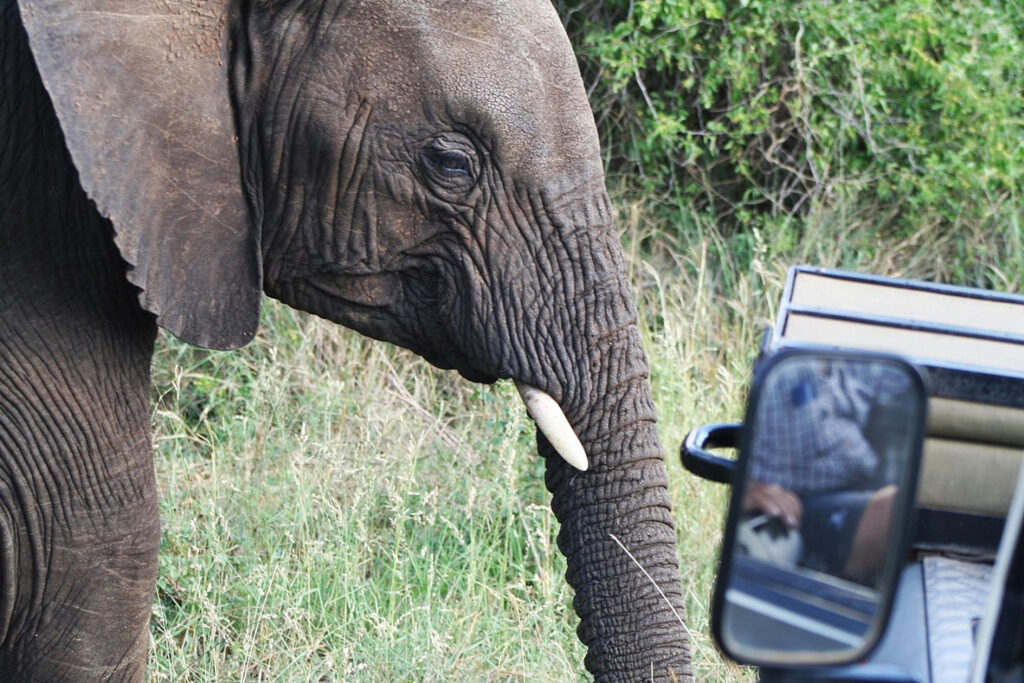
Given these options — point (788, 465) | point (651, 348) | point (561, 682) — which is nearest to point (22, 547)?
point (561, 682)

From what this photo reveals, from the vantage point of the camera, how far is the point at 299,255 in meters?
3.11

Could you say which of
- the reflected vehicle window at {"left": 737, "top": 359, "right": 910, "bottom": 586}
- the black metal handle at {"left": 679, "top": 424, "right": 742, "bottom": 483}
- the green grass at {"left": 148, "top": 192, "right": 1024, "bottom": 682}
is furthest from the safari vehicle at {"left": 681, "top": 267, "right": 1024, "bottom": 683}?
the green grass at {"left": 148, "top": 192, "right": 1024, "bottom": 682}

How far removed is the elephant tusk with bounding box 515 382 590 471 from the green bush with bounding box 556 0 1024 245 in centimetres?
295

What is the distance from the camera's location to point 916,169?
612 cm

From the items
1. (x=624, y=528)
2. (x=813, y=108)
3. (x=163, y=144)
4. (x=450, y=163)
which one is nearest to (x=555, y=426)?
(x=624, y=528)

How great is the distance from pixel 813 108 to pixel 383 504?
281 centimetres

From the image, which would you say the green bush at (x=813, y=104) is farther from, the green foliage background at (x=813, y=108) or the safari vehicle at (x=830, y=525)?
the safari vehicle at (x=830, y=525)

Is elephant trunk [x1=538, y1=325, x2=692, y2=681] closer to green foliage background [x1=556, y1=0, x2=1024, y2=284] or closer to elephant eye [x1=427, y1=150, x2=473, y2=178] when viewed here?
elephant eye [x1=427, y1=150, x2=473, y2=178]

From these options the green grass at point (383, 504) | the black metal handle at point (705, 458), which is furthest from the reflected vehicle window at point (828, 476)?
the green grass at point (383, 504)

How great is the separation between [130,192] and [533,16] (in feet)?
3.04

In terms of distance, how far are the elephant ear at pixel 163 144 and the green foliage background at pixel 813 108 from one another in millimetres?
2988

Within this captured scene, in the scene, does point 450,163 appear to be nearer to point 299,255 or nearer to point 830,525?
point 299,255

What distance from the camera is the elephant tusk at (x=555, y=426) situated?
9.95 ft

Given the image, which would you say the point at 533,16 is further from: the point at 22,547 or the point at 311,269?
the point at 22,547
